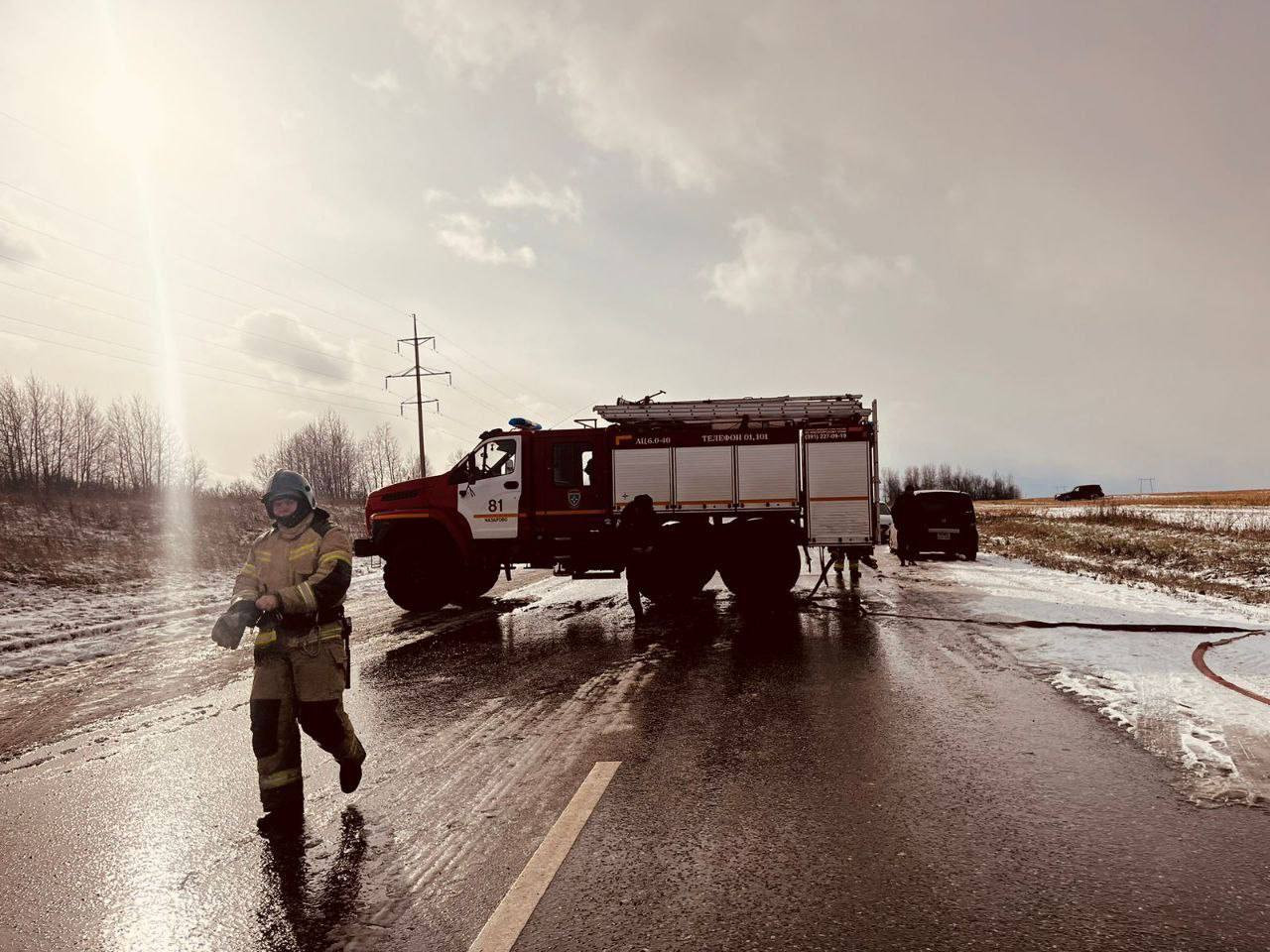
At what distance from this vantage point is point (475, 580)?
1377cm

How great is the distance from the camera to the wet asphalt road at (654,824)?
9.80 ft

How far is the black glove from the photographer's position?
13.9ft

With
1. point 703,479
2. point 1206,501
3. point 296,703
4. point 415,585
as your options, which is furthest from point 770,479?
point 1206,501

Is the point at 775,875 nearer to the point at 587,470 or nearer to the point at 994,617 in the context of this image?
the point at 994,617

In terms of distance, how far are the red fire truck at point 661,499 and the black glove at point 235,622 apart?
803cm

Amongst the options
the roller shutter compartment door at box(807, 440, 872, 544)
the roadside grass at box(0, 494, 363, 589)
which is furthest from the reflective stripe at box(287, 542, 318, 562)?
the roadside grass at box(0, 494, 363, 589)

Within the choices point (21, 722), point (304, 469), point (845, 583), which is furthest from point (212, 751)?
point (304, 469)

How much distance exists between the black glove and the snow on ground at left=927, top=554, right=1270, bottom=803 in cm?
505

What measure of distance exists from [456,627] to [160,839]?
7.12m

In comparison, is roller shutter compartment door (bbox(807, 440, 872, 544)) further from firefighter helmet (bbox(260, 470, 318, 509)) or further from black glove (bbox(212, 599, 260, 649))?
black glove (bbox(212, 599, 260, 649))

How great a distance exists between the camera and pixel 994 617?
10.8 m

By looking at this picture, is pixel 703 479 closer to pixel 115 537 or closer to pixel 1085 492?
pixel 115 537

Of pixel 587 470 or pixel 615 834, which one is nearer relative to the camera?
pixel 615 834

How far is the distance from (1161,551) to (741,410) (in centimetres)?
1430
